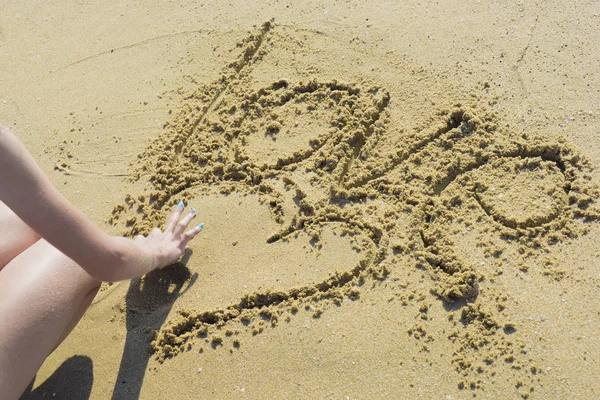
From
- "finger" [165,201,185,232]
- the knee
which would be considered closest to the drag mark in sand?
"finger" [165,201,185,232]

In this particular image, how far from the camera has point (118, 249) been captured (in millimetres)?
1968

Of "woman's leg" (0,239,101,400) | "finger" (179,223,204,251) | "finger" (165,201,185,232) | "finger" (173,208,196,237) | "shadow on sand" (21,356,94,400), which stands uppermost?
"woman's leg" (0,239,101,400)

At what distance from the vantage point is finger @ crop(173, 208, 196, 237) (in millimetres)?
2504

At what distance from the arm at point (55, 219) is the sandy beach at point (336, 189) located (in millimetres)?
548

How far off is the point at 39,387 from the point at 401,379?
1453mm

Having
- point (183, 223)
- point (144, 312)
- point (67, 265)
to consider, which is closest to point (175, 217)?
point (183, 223)

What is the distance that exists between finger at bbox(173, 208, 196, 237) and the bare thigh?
0.55 meters

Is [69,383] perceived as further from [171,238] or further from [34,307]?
[171,238]

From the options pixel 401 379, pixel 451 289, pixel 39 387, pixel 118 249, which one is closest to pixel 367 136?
pixel 451 289

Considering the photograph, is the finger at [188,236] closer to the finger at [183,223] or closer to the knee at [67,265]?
the finger at [183,223]

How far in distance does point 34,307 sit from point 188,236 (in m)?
0.69

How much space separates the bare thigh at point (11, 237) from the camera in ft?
7.38

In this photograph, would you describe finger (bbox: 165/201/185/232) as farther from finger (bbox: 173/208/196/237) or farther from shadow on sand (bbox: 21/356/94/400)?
shadow on sand (bbox: 21/356/94/400)

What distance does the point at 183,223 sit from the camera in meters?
2.54
